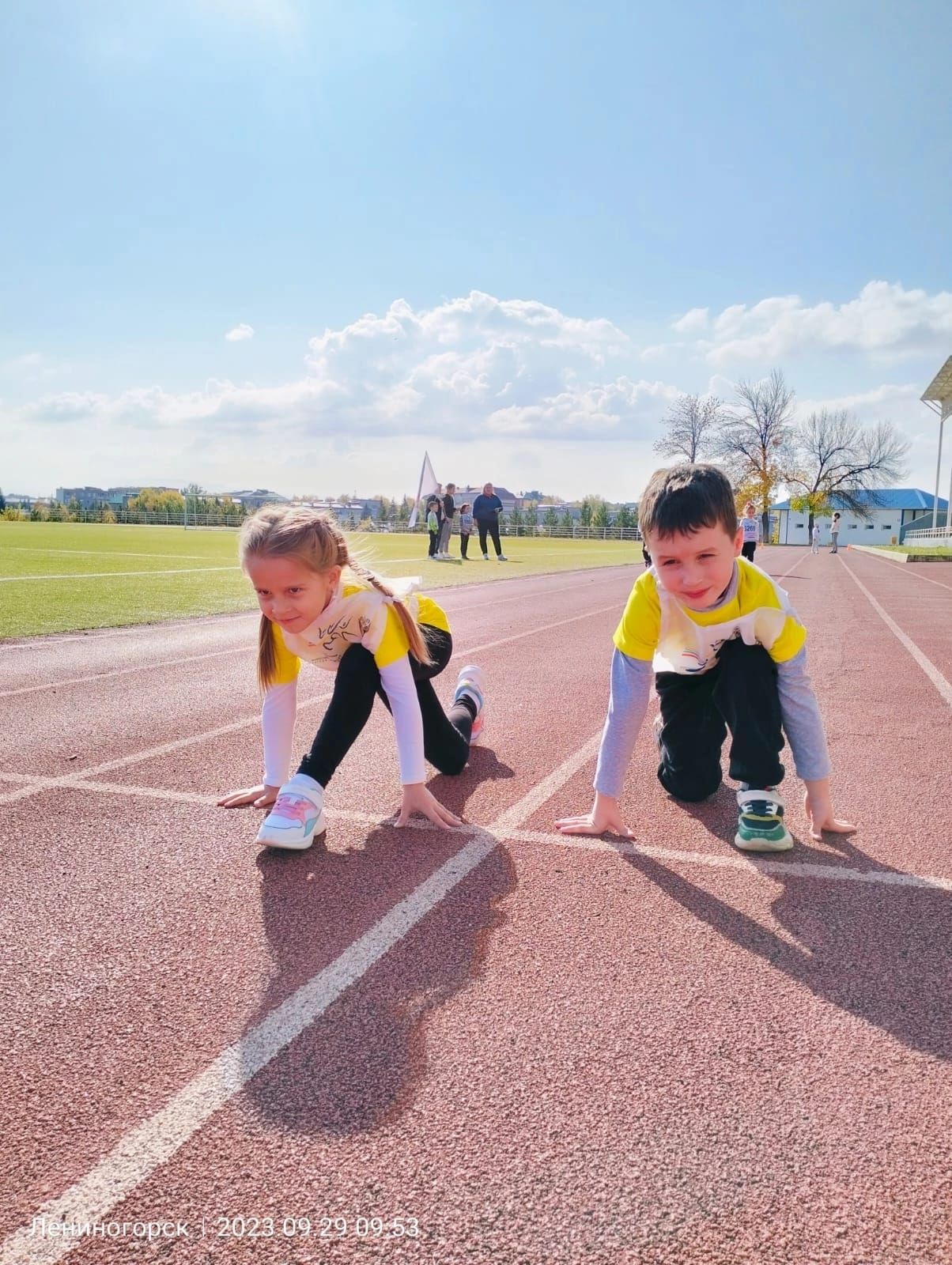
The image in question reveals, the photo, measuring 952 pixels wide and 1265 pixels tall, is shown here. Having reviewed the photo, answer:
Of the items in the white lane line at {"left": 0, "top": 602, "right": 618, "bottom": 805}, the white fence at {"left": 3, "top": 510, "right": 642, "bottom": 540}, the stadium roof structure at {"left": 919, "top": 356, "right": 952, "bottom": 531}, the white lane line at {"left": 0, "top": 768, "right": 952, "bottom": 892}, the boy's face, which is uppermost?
the stadium roof structure at {"left": 919, "top": 356, "right": 952, "bottom": 531}

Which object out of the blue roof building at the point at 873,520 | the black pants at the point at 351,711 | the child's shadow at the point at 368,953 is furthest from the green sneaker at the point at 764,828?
the blue roof building at the point at 873,520

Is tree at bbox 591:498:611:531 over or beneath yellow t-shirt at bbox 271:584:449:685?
over

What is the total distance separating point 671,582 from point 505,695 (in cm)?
324

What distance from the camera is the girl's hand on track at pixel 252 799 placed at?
348cm

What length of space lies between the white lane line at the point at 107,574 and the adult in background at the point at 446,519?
7.21 metres

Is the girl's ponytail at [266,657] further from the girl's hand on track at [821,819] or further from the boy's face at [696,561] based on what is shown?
the girl's hand on track at [821,819]

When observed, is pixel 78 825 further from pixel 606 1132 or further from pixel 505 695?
pixel 505 695

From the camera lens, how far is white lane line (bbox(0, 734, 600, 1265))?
1.41 meters

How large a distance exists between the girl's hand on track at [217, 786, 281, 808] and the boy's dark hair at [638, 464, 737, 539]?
184 cm

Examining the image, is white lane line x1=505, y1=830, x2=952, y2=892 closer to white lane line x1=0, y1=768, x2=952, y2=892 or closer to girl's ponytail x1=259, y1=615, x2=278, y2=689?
white lane line x1=0, y1=768, x2=952, y2=892

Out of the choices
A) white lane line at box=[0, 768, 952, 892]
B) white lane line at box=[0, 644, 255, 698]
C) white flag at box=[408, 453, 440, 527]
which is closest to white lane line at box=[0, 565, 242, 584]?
white lane line at box=[0, 644, 255, 698]

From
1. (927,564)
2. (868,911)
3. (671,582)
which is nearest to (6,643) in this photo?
(671,582)

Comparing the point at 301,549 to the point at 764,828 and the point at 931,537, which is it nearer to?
the point at 764,828

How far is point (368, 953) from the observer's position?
7.51 feet
